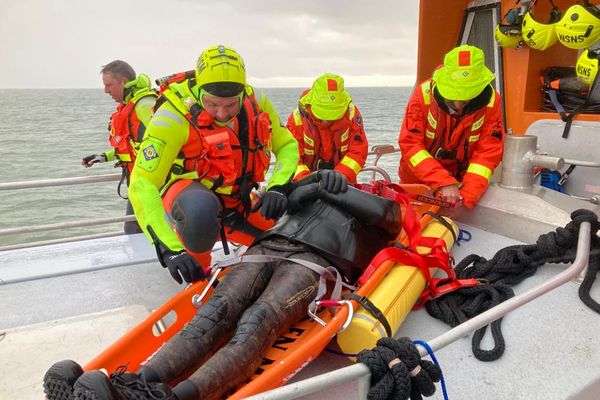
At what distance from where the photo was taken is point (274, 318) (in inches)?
67.7

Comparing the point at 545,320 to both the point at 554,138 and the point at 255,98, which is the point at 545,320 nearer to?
the point at 255,98

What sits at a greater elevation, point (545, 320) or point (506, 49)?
point (506, 49)

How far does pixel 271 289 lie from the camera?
6.00 feet

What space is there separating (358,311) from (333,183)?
0.64 meters

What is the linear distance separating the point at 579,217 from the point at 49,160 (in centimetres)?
1623

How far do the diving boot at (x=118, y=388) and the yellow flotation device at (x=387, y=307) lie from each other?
0.69m

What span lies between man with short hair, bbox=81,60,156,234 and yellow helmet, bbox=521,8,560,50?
3160 mm

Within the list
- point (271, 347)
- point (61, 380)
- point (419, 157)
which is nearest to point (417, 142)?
point (419, 157)

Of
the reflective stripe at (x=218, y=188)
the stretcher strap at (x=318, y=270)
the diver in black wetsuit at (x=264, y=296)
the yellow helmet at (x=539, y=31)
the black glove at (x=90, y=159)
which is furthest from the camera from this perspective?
the yellow helmet at (x=539, y=31)

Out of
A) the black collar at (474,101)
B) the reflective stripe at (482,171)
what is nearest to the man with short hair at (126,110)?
the black collar at (474,101)

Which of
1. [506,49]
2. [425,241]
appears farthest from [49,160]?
[425,241]

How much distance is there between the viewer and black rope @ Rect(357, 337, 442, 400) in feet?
3.92

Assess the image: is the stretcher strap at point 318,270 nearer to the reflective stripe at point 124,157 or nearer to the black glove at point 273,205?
the black glove at point 273,205

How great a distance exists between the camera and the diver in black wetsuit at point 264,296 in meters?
1.43
